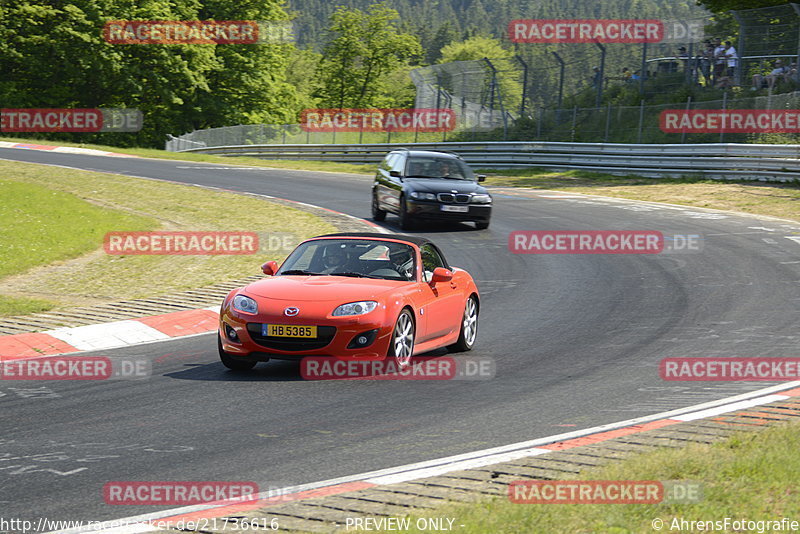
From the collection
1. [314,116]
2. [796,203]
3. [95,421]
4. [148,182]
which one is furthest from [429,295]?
[314,116]

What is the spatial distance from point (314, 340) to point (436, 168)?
13.6 meters

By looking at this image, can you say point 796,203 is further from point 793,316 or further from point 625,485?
point 625,485

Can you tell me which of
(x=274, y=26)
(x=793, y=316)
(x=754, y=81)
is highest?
(x=274, y=26)

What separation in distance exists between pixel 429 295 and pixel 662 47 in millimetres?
28001

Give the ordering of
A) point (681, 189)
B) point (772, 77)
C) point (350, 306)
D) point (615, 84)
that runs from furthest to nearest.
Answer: point (615, 84) → point (772, 77) → point (681, 189) → point (350, 306)

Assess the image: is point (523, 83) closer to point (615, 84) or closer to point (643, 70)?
point (615, 84)

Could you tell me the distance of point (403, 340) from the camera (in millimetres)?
9562

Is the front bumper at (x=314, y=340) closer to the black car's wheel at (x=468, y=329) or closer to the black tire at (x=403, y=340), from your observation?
the black tire at (x=403, y=340)

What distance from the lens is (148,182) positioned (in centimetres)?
2981

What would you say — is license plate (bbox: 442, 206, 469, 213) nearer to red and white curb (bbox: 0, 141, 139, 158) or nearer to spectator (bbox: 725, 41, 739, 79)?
spectator (bbox: 725, 41, 739, 79)

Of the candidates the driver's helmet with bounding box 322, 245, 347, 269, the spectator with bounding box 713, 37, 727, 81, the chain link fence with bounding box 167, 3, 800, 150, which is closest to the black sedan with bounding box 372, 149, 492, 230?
the driver's helmet with bounding box 322, 245, 347, 269

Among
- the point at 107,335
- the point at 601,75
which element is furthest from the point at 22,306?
the point at 601,75

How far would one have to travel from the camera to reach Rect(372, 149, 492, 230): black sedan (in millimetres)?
21141

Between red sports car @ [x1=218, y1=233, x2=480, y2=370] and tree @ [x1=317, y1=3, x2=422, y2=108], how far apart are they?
86263mm
